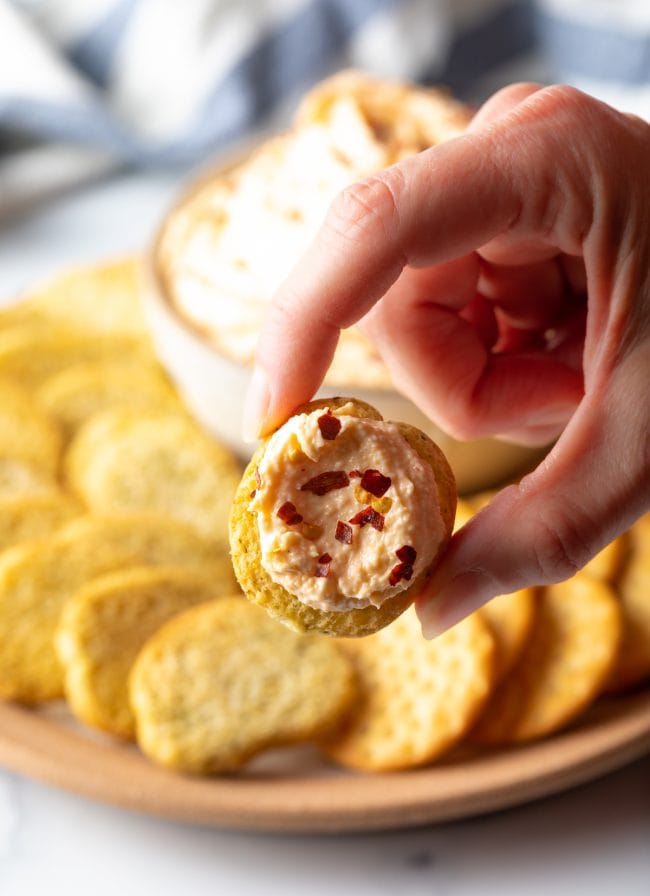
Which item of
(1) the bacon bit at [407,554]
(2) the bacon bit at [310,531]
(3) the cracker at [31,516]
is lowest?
(3) the cracker at [31,516]

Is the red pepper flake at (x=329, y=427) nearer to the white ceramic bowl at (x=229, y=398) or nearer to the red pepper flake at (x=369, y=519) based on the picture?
the red pepper flake at (x=369, y=519)

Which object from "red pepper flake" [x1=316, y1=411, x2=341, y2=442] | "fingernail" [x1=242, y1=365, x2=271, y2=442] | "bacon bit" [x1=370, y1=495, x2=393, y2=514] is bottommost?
"bacon bit" [x1=370, y1=495, x2=393, y2=514]

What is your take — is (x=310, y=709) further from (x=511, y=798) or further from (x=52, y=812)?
(x=52, y=812)

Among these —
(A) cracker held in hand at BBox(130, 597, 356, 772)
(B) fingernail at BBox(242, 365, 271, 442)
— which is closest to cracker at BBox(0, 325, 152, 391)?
(A) cracker held in hand at BBox(130, 597, 356, 772)

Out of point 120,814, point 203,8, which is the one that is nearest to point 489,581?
point 120,814

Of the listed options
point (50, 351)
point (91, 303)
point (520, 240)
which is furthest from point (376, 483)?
point (91, 303)

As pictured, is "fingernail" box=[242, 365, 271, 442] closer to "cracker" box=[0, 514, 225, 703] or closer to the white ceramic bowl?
the white ceramic bowl

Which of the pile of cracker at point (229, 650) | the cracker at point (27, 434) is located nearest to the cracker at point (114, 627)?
the pile of cracker at point (229, 650)
